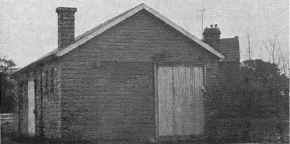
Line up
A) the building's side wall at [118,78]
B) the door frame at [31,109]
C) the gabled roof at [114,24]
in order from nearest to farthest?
1. the gabled roof at [114,24]
2. the building's side wall at [118,78]
3. the door frame at [31,109]

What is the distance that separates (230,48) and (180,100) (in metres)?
17.1

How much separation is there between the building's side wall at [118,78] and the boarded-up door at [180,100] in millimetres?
429

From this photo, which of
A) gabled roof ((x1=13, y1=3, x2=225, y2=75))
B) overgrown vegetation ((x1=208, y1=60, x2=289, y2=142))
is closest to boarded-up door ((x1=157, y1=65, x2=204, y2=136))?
overgrown vegetation ((x1=208, y1=60, x2=289, y2=142))

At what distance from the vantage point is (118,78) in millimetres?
21891

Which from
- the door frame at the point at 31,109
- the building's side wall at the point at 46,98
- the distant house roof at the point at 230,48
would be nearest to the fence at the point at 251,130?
the building's side wall at the point at 46,98

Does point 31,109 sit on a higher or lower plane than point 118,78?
lower

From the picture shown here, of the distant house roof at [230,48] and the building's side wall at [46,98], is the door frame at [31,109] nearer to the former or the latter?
the building's side wall at [46,98]

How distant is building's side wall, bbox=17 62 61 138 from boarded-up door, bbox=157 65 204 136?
4.33 meters

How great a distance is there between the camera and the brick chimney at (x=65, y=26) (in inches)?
883

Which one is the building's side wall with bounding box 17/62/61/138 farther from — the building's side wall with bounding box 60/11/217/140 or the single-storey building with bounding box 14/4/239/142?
the building's side wall with bounding box 60/11/217/140

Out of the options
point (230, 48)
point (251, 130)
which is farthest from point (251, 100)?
point (230, 48)

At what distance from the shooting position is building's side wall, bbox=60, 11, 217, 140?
69.6 feet

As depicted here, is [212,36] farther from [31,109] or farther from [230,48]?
[230,48]

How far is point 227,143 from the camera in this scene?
68.7 ft
